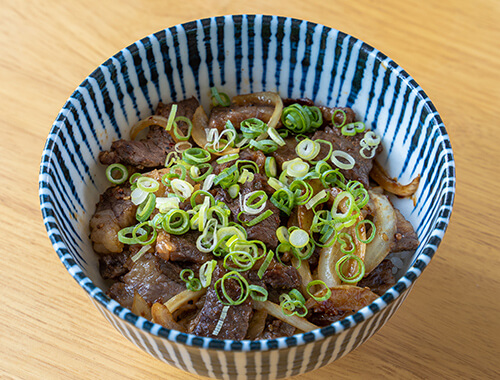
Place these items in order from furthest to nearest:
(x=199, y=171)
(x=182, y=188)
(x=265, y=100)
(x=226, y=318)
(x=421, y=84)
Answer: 1. (x=421, y=84)
2. (x=265, y=100)
3. (x=199, y=171)
4. (x=182, y=188)
5. (x=226, y=318)

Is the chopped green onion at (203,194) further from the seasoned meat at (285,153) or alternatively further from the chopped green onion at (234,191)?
the seasoned meat at (285,153)

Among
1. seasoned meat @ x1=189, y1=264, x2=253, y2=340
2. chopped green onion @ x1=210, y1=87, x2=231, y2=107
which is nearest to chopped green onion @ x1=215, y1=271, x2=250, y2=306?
seasoned meat @ x1=189, y1=264, x2=253, y2=340

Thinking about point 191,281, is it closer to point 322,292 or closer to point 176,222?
point 176,222

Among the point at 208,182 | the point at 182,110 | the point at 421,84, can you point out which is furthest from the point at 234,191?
the point at 421,84

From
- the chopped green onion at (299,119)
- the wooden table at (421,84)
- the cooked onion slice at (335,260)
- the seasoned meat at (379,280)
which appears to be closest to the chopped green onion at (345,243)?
the cooked onion slice at (335,260)

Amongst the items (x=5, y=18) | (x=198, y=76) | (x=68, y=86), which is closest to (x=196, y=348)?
(x=198, y=76)

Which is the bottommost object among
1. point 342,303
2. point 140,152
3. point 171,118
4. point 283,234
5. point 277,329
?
point 277,329
